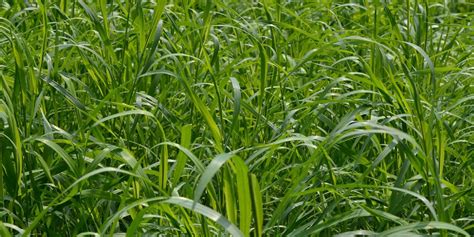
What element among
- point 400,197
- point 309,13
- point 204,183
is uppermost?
point 204,183

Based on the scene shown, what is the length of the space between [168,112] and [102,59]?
0.22 meters

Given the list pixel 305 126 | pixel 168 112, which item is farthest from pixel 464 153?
pixel 168 112

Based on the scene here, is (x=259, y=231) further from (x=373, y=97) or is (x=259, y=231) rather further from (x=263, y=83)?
(x=373, y=97)

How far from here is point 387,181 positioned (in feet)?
7.44

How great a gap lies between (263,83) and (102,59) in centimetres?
42

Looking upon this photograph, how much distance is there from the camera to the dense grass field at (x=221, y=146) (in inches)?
71.5

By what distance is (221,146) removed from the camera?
6.56 feet

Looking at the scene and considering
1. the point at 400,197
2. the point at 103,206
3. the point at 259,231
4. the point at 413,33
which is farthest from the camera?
the point at 413,33

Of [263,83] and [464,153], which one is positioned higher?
[263,83]

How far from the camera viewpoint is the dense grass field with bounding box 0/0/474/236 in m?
1.82

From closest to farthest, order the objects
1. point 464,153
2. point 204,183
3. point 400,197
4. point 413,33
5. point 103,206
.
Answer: point 204,183
point 400,197
point 103,206
point 464,153
point 413,33

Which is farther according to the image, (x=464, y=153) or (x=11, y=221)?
(x=464, y=153)

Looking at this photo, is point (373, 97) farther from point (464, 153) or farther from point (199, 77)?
point (199, 77)

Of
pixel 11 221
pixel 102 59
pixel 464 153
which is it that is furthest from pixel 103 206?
pixel 464 153
